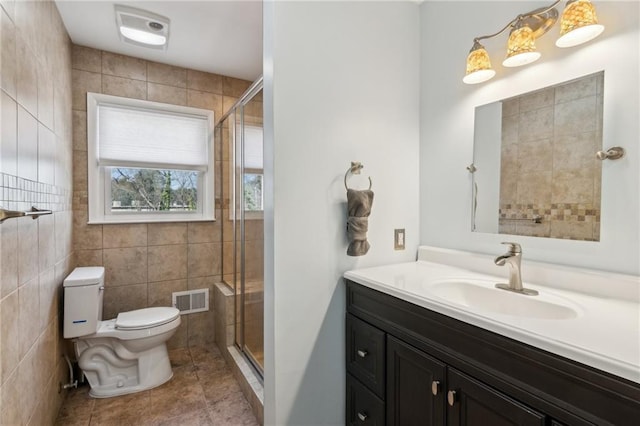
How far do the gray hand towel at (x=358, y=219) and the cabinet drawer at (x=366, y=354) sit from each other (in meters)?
0.34

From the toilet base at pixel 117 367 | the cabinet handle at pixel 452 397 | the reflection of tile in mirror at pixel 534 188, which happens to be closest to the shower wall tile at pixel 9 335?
the toilet base at pixel 117 367

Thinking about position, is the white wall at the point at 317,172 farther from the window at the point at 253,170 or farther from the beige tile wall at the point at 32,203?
the beige tile wall at the point at 32,203

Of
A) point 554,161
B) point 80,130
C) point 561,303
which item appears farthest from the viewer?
point 80,130

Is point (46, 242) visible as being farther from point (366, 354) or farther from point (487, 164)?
point (487, 164)

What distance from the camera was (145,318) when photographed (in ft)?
7.44

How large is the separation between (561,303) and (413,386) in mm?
600

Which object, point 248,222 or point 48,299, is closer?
point 48,299

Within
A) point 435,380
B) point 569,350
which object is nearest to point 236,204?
point 435,380

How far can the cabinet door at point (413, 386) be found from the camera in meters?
1.10

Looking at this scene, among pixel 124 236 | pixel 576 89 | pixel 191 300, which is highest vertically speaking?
pixel 576 89

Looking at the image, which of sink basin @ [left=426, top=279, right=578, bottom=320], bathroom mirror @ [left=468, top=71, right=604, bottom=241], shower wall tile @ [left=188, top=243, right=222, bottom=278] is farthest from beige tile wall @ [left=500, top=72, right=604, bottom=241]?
shower wall tile @ [left=188, top=243, right=222, bottom=278]

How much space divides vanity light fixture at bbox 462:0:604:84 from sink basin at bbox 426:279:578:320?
941 mm

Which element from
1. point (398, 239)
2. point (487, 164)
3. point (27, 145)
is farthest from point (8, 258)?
point (487, 164)

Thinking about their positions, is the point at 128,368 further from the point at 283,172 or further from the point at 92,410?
the point at 283,172
